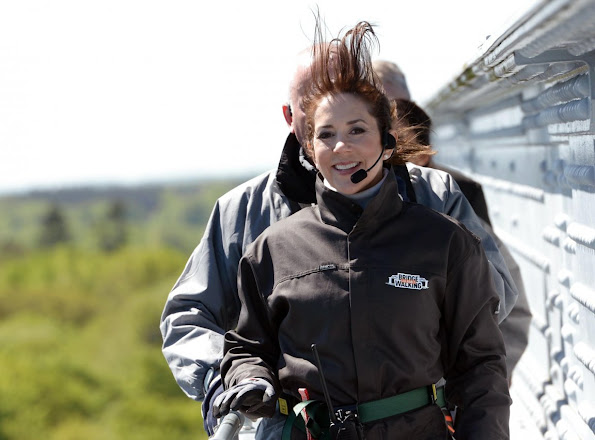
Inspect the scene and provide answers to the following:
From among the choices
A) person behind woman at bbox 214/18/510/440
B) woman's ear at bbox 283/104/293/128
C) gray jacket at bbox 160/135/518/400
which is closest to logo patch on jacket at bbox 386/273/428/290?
person behind woman at bbox 214/18/510/440

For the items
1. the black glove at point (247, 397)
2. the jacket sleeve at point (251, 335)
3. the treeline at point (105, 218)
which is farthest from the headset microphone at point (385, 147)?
the treeline at point (105, 218)

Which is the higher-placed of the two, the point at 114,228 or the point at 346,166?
the point at 346,166

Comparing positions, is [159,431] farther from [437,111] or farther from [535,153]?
[535,153]

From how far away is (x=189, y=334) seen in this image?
3072 mm

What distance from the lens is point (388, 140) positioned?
2.66 m

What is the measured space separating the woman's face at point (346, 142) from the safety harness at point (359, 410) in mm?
577

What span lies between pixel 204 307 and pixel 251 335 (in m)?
0.53

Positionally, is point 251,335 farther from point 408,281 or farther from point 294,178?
point 294,178

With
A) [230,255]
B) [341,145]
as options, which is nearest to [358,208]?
[341,145]

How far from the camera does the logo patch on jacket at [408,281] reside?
8.31ft

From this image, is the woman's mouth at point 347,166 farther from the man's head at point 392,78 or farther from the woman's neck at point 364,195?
the man's head at point 392,78

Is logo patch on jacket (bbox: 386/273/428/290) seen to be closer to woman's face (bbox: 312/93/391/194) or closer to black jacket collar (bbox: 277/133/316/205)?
woman's face (bbox: 312/93/391/194)

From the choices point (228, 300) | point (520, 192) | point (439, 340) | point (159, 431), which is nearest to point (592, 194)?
point (439, 340)

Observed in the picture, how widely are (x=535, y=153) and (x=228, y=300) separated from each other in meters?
1.93
